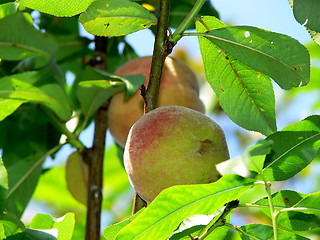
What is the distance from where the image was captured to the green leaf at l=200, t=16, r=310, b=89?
1272mm

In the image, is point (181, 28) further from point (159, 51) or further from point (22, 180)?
point (22, 180)

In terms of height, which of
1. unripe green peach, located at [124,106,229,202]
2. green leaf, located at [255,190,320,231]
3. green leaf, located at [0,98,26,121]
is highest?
unripe green peach, located at [124,106,229,202]

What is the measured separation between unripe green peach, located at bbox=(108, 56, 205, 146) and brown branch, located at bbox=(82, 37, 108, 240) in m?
0.08

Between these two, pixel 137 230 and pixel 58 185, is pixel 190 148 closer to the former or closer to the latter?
pixel 137 230

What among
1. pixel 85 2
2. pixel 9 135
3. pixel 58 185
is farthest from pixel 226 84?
pixel 58 185

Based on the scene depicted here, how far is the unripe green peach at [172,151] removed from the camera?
1199 millimetres

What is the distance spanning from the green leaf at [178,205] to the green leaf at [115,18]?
0.45m

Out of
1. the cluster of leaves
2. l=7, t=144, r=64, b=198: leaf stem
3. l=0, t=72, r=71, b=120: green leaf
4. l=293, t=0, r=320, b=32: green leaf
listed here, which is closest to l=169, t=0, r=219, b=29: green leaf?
the cluster of leaves

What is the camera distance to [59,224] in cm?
131

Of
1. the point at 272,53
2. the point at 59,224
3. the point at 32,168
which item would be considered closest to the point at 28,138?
the point at 32,168

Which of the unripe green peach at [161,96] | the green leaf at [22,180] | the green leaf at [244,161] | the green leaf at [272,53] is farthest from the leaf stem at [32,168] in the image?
the green leaf at [244,161]

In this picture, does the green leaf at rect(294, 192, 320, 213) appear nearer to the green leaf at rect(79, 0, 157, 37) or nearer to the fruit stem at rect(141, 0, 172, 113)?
the fruit stem at rect(141, 0, 172, 113)

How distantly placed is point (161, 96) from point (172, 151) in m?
0.52

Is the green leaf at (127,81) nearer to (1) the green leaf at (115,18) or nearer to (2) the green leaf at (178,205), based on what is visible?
(1) the green leaf at (115,18)
